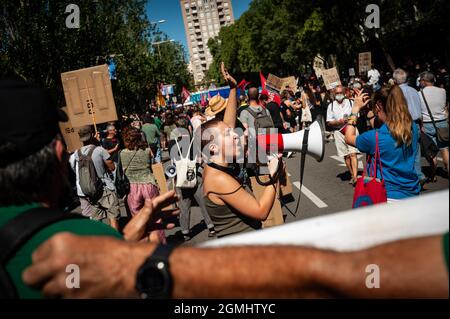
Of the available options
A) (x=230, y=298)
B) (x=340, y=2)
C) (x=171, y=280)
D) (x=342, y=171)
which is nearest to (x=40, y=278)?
(x=171, y=280)

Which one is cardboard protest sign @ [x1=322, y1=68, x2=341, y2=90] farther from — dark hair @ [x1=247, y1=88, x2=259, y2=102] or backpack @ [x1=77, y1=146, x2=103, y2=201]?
backpack @ [x1=77, y1=146, x2=103, y2=201]

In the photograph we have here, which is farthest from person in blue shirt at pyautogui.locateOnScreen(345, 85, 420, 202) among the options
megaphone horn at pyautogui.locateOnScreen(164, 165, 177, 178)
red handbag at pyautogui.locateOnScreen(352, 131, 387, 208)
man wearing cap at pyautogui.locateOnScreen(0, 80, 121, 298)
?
megaphone horn at pyautogui.locateOnScreen(164, 165, 177, 178)

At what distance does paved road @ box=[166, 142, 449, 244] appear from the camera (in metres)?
5.46

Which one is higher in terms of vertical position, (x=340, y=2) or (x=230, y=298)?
(x=340, y=2)

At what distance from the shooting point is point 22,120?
96 centimetres

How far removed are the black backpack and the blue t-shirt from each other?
97.0 inches

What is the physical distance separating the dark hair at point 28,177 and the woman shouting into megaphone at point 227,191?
1.44m

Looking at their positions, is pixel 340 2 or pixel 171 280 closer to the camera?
pixel 171 280

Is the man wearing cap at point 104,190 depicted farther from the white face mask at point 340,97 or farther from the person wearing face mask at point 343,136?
the white face mask at point 340,97
